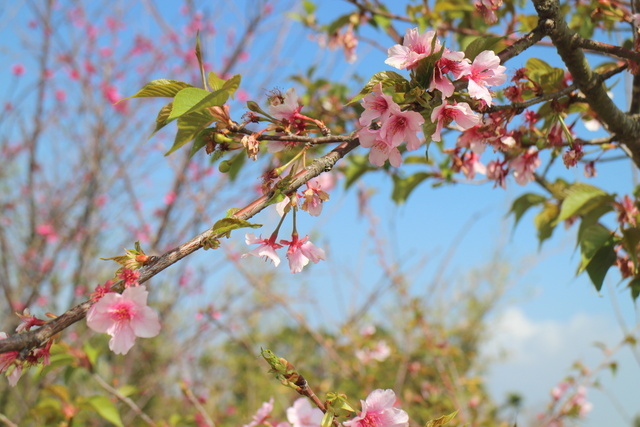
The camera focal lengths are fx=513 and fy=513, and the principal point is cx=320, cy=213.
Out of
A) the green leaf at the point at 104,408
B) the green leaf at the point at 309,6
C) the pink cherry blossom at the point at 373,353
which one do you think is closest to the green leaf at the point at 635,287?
the green leaf at the point at 104,408

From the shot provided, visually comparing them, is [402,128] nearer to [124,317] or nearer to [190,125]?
[190,125]

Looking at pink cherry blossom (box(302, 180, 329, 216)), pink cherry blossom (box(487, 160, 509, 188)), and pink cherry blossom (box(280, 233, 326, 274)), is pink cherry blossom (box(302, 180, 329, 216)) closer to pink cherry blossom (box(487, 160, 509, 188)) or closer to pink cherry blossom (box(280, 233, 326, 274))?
pink cherry blossom (box(280, 233, 326, 274))

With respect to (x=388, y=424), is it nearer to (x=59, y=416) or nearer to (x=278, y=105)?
(x=278, y=105)

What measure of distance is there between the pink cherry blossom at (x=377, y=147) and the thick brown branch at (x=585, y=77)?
290 mm

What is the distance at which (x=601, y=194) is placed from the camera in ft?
3.31

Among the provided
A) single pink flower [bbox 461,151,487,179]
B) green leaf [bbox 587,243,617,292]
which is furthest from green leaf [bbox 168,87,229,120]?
green leaf [bbox 587,243,617,292]

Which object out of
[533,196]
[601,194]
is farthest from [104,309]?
[533,196]

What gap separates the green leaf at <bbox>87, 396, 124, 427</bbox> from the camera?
3.74ft

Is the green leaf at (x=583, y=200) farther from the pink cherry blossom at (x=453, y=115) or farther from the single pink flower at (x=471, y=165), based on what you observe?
the pink cherry blossom at (x=453, y=115)

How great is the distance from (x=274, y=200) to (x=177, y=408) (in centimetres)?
551

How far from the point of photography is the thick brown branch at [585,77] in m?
0.74

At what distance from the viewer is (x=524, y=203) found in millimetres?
1301

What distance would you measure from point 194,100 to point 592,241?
754mm

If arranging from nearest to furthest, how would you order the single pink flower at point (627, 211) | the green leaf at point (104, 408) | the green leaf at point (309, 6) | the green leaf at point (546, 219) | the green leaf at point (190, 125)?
1. the green leaf at point (190, 125)
2. the single pink flower at point (627, 211)
3. the green leaf at point (104, 408)
4. the green leaf at point (546, 219)
5. the green leaf at point (309, 6)
